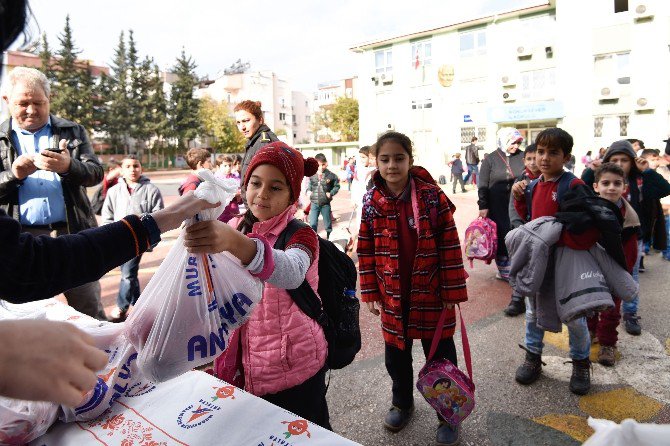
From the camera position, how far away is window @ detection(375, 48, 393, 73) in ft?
98.7

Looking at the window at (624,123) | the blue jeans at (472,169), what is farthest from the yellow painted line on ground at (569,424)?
the window at (624,123)

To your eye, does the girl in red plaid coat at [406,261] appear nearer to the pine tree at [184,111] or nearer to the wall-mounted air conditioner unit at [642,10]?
the wall-mounted air conditioner unit at [642,10]

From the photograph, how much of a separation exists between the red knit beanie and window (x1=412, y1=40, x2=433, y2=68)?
2901 cm

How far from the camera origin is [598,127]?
904 inches

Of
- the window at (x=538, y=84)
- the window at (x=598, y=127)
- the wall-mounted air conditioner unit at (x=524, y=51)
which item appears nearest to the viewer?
the window at (x=598, y=127)

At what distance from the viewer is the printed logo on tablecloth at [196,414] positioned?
142 centimetres

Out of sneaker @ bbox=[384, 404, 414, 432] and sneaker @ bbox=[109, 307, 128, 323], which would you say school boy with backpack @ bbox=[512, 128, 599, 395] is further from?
sneaker @ bbox=[109, 307, 128, 323]

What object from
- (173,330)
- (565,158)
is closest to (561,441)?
(565,158)

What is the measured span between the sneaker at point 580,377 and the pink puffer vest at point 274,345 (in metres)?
2.10

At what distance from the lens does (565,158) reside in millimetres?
3119

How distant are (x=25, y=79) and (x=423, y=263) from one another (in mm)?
2737

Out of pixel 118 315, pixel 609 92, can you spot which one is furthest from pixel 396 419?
pixel 609 92

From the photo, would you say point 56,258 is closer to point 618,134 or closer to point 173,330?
point 173,330

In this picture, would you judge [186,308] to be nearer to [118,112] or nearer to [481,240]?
[481,240]
